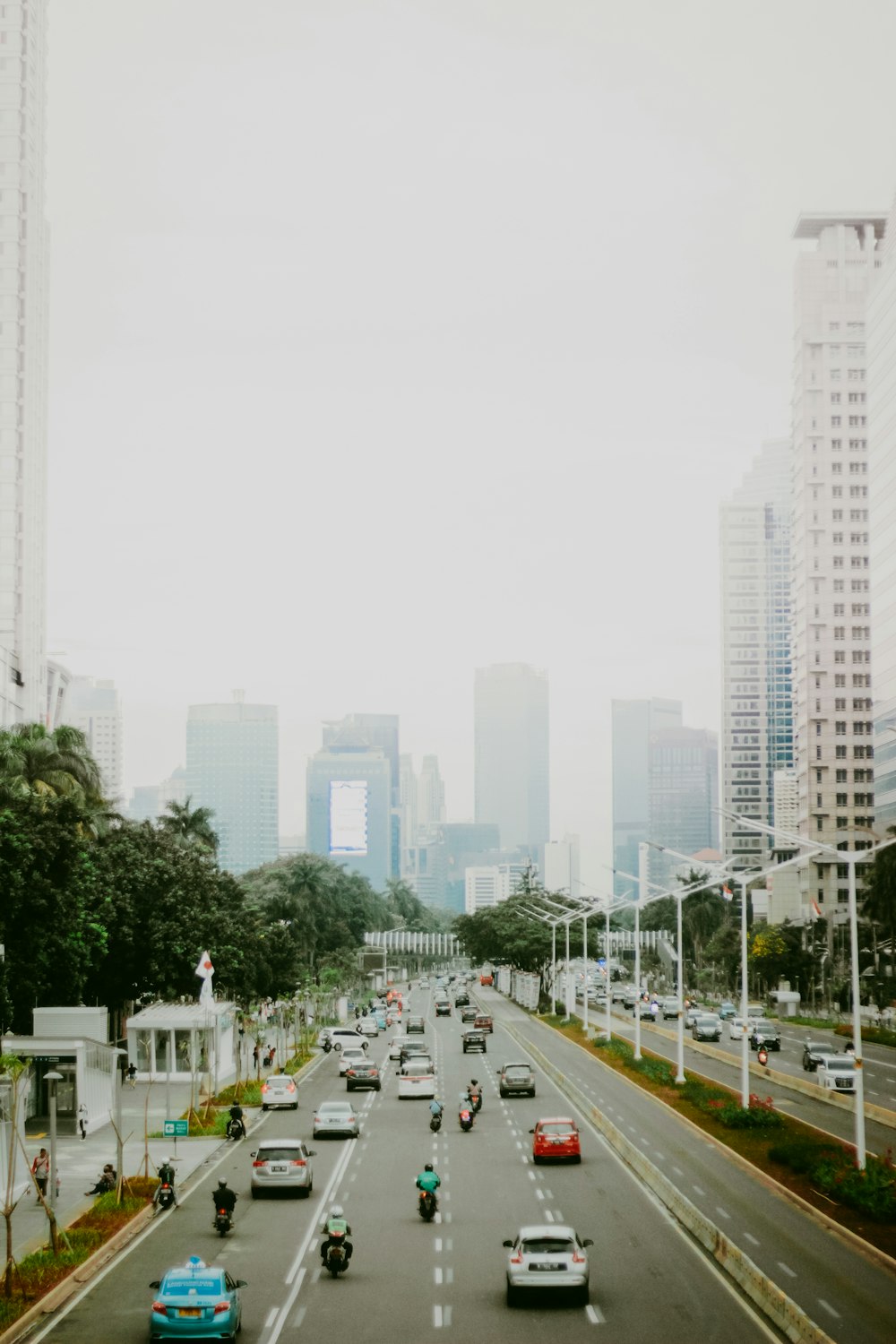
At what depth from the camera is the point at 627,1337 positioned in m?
23.1

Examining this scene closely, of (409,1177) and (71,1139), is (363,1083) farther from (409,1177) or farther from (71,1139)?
(409,1177)

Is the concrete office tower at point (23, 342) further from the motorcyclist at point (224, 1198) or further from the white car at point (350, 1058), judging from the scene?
the motorcyclist at point (224, 1198)

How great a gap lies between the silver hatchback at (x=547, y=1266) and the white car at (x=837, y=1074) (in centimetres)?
3766

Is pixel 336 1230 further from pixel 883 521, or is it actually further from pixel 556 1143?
pixel 883 521

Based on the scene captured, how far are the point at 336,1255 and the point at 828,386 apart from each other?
178854 millimetres

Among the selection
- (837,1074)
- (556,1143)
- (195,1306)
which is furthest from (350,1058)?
(195,1306)

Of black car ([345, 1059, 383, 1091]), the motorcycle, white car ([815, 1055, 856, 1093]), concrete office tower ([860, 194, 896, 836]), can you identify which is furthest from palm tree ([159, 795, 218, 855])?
the motorcycle

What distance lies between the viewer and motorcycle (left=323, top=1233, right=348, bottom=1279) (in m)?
27.9

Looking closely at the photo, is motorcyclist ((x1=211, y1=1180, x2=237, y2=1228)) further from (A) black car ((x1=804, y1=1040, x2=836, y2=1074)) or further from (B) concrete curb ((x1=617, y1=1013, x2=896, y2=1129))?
(A) black car ((x1=804, y1=1040, x2=836, y2=1074))

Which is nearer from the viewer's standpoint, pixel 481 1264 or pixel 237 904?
pixel 481 1264

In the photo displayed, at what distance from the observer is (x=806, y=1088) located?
6275cm

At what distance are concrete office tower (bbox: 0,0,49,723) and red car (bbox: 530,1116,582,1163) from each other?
12307cm

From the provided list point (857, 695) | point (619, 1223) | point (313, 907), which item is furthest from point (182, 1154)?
point (857, 695)

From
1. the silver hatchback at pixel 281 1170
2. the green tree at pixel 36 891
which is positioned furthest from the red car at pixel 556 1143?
the green tree at pixel 36 891
